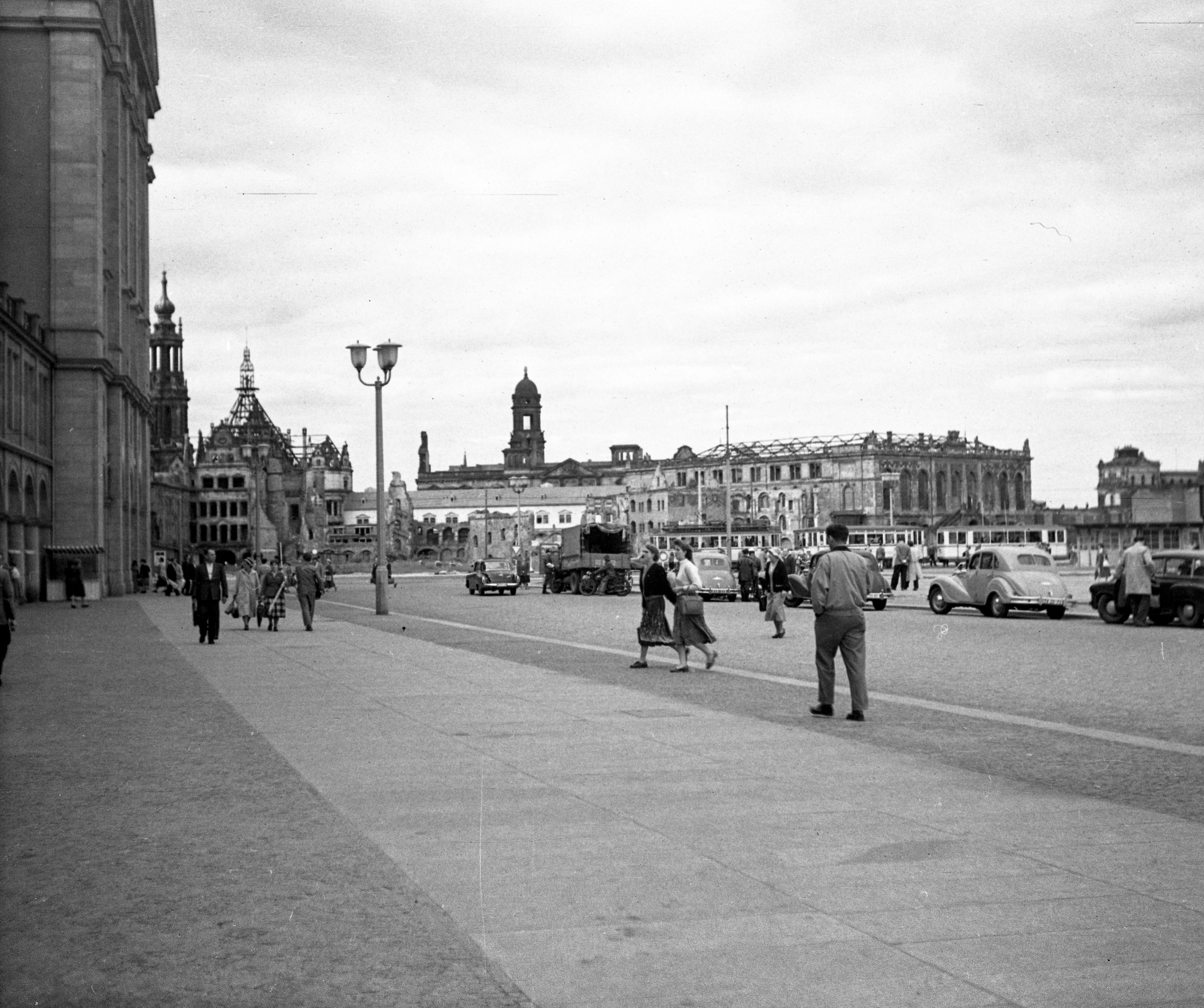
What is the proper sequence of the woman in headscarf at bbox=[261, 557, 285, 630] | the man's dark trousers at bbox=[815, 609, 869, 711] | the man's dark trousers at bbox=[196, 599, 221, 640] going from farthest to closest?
the woman in headscarf at bbox=[261, 557, 285, 630] < the man's dark trousers at bbox=[196, 599, 221, 640] < the man's dark trousers at bbox=[815, 609, 869, 711]

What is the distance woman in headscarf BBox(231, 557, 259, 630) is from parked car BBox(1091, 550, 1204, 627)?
17.1 m

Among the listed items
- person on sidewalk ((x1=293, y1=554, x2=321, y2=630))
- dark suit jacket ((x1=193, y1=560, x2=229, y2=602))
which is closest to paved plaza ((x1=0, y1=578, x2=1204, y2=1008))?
dark suit jacket ((x1=193, y1=560, x2=229, y2=602))

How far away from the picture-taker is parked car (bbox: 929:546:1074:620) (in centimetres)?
3406

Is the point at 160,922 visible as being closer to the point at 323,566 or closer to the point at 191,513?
the point at 323,566

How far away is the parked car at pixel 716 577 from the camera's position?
47500mm

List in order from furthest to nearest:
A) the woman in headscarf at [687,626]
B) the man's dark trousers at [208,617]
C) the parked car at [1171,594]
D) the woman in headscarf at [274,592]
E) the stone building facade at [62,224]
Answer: the stone building facade at [62,224] < the woman in headscarf at [274,592] < the parked car at [1171,594] < the man's dark trousers at [208,617] < the woman in headscarf at [687,626]

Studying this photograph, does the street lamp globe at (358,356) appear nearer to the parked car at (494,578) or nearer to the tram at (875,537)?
the parked car at (494,578)

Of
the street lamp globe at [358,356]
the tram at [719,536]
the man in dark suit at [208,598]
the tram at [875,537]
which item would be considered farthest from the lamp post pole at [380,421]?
the tram at [719,536]

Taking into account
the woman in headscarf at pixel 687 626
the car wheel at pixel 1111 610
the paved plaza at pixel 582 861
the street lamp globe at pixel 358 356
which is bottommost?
the paved plaza at pixel 582 861

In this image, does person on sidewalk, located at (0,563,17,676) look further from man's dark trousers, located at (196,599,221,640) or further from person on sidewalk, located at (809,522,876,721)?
person on sidewalk, located at (809,522,876,721)

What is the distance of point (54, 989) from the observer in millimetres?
5547

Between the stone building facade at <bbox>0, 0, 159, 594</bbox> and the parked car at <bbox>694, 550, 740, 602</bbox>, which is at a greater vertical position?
the stone building facade at <bbox>0, 0, 159, 594</bbox>

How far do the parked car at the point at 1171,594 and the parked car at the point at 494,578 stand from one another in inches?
1171

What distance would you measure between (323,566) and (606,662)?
66.1 m
